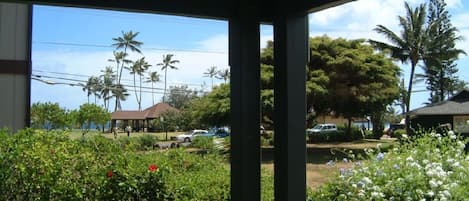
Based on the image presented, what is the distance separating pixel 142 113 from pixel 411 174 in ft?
4.80

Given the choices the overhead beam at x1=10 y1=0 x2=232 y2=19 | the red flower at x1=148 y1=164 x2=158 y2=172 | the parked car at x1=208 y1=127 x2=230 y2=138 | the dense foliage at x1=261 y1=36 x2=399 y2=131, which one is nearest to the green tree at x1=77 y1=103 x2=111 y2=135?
the red flower at x1=148 y1=164 x2=158 y2=172

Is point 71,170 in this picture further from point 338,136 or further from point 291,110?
point 338,136

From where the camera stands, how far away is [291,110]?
209cm

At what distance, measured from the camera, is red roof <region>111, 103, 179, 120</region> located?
2.62 metres

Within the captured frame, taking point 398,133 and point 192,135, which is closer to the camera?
point 398,133

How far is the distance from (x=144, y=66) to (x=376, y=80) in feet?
4.28

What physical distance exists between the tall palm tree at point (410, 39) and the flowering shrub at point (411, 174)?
0.20 meters

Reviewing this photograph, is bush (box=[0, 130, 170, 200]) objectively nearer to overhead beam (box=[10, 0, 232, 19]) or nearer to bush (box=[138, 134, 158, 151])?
bush (box=[138, 134, 158, 151])

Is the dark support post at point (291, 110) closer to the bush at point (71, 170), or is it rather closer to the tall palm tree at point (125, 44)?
the bush at point (71, 170)

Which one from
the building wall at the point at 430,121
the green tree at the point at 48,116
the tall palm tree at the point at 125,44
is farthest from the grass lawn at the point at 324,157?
the green tree at the point at 48,116

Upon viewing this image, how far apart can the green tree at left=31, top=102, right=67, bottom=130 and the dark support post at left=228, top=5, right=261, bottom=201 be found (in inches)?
40.9

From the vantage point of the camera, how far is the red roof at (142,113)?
2.62 meters

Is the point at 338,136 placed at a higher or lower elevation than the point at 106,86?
lower

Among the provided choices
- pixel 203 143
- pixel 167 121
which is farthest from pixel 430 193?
pixel 167 121
